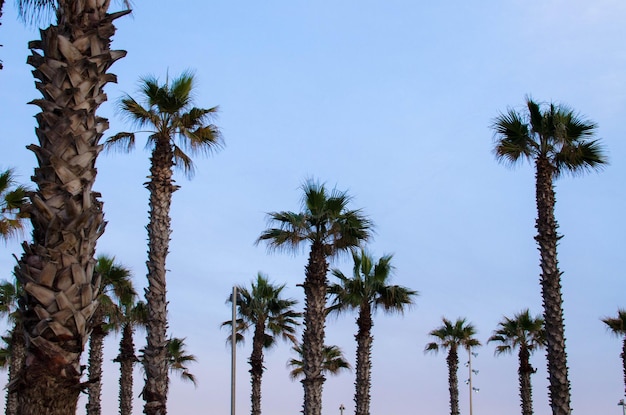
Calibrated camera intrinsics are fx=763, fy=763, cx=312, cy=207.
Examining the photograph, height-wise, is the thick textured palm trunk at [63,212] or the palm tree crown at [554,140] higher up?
the palm tree crown at [554,140]

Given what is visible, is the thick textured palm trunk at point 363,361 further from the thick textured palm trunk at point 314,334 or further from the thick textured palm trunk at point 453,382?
the thick textured palm trunk at point 453,382

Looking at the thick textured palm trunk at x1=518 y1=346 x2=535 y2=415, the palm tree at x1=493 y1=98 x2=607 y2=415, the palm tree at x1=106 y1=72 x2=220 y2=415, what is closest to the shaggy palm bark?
the palm tree at x1=106 y1=72 x2=220 y2=415

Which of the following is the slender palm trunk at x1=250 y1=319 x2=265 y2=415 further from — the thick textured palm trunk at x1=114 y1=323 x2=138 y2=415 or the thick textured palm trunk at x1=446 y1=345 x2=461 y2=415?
the thick textured palm trunk at x1=446 y1=345 x2=461 y2=415

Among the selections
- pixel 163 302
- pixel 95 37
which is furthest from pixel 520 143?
pixel 95 37

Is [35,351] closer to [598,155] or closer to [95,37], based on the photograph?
[95,37]

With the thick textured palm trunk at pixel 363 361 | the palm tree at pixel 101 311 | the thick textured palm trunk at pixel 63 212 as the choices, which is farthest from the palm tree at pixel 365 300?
the thick textured palm trunk at pixel 63 212

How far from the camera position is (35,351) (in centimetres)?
738

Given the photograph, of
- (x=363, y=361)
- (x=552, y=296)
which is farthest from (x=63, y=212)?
(x=363, y=361)

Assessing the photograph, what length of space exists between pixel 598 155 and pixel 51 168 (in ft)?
64.4

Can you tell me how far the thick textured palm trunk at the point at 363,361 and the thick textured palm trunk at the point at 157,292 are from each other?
12.8m

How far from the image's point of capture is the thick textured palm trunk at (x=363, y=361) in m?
32.2

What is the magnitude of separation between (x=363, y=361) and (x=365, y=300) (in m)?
2.58

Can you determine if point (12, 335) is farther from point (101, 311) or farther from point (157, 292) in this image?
point (157, 292)

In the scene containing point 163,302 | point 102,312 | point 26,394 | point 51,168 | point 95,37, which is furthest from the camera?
point 102,312
